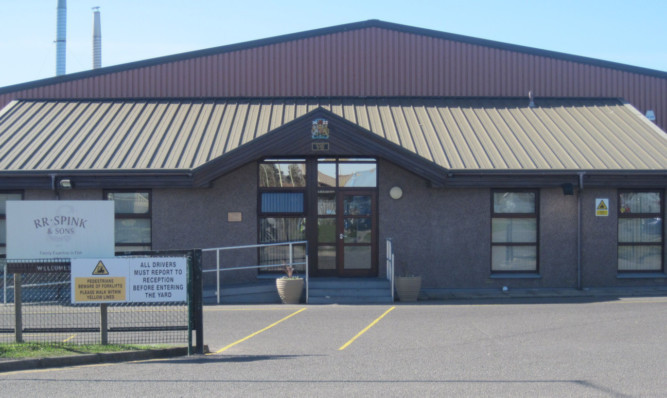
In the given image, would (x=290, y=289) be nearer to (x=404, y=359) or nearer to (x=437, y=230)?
(x=437, y=230)

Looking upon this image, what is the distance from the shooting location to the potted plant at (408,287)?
15.9 meters

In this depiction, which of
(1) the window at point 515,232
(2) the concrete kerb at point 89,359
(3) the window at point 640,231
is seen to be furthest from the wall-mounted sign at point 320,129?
(2) the concrete kerb at point 89,359

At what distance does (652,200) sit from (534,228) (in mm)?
3133

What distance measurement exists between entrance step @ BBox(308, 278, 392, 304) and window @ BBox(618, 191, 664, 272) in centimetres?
624

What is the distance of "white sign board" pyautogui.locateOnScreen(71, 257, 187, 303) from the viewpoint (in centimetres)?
1028

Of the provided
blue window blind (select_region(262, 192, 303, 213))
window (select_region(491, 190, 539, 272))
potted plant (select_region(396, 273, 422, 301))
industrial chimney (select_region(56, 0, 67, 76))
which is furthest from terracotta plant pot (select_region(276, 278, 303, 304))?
industrial chimney (select_region(56, 0, 67, 76))

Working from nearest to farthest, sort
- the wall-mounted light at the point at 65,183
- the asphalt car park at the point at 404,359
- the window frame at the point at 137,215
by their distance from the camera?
the asphalt car park at the point at 404,359, the wall-mounted light at the point at 65,183, the window frame at the point at 137,215

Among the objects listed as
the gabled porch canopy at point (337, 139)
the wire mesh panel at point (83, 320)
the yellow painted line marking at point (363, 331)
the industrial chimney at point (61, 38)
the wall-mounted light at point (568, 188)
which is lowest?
the yellow painted line marking at point (363, 331)

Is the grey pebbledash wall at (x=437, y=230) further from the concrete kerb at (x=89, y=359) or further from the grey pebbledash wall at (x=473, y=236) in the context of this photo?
the concrete kerb at (x=89, y=359)

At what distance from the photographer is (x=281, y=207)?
17.6 metres

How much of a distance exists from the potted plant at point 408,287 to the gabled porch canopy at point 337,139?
97.6 inches

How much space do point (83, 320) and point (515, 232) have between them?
34.3ft

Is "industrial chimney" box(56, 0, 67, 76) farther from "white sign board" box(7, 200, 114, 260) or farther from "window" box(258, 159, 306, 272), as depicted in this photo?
"white sign board" box(7, 200, 114, 260)

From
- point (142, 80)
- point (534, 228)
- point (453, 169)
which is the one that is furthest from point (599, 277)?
point (142, 80)
